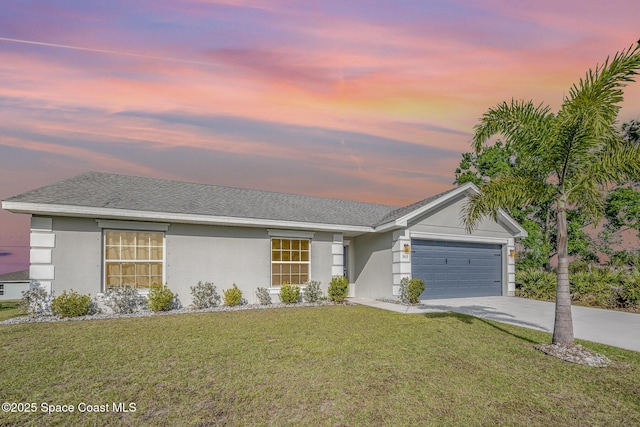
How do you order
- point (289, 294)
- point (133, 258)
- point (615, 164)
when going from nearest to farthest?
point (615, 164)
point (133, 258)
point (289, 294)

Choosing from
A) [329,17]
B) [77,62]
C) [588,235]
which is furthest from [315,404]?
[588,235]

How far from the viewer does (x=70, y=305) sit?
1000cm

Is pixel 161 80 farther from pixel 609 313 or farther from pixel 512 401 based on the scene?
pixel 609 313

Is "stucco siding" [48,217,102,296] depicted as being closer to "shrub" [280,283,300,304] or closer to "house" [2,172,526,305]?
"house" [2,172,526,305]

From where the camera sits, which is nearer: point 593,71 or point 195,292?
point 593,71

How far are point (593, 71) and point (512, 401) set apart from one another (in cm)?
608

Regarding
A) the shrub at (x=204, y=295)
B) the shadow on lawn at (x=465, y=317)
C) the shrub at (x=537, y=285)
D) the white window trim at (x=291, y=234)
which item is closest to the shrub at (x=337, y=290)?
the white window trim at (x=291, y=234)

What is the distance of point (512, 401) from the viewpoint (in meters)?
4.52

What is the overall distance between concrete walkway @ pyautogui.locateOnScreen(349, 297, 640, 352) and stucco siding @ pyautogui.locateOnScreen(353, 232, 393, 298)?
2.75 feet

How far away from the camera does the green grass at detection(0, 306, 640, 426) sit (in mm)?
4078

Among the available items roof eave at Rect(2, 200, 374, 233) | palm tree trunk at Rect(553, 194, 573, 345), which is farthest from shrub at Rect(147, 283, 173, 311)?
palm tree trunk at Rect(553, 194, 573, 345)

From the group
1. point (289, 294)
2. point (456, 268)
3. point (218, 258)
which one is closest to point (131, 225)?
point (218, 258)

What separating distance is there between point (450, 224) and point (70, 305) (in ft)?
45.0

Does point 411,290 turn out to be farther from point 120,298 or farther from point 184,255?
point 120,298
